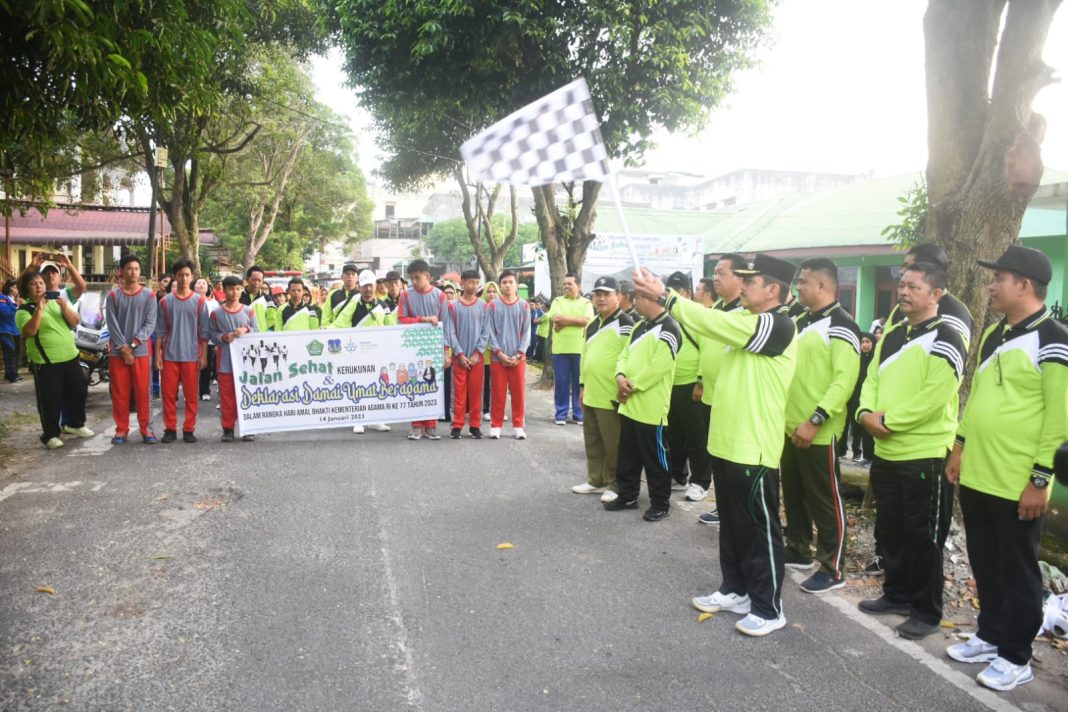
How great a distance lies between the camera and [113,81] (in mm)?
5078

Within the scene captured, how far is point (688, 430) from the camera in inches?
274

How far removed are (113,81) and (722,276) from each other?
4106mm

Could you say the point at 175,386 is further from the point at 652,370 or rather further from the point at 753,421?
the point at 753,421

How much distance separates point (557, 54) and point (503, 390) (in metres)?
5.41

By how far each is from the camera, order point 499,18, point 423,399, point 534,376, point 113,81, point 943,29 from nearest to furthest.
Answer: point 113,81
point 943,29
point 423,399
point 499,18
point 534,376

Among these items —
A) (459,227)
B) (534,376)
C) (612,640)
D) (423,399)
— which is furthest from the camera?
(459,227)

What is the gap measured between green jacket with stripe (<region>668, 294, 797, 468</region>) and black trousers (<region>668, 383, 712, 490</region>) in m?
2.56

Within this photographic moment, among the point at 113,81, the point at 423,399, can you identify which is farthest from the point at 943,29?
the point at 423,399

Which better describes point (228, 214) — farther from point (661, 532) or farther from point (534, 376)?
point (661, 532)

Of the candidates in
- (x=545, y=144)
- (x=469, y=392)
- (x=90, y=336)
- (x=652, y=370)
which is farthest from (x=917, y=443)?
(x=90, y=336)

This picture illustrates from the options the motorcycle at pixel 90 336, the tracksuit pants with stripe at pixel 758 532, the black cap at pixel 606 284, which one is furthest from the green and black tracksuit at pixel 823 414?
the motorcycle at pixel 90 336

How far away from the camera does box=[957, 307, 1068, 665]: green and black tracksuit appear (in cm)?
345

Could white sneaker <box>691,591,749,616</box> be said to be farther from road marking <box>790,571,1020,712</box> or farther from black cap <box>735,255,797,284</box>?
black cap <box>735,255,797,284</box>

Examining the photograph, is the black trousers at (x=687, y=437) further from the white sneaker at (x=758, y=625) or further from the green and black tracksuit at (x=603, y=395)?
the white sneaker at (x=758, y=625)
